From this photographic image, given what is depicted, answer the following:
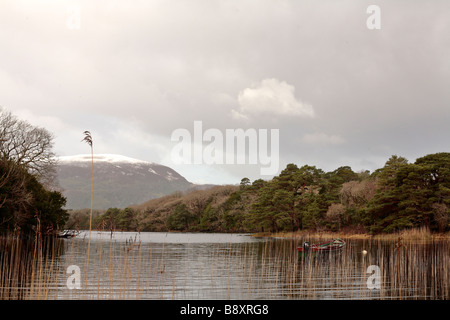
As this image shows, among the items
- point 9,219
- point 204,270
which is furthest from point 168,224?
point 204,270

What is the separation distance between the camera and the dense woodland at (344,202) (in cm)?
5388

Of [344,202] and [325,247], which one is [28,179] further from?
[344,202]

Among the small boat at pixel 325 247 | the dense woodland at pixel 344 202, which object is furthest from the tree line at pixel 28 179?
the small boat at pixel 325 247

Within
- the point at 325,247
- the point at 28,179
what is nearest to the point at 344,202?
the point at 325,247

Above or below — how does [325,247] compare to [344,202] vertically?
below

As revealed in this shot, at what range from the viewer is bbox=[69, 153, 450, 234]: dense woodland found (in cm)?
5388

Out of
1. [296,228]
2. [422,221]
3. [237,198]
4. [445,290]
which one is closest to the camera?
[445,290]

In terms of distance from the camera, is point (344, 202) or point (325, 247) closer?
point (325, 247)

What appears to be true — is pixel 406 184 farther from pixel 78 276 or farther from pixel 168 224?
pixel 168 224

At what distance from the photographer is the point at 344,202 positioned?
68.6 meters

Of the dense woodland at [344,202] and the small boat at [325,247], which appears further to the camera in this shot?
the dense woodland at [344,202]

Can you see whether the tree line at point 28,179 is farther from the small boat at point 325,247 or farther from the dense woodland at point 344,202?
the small boat at point 325,247

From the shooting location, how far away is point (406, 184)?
55.3 m
